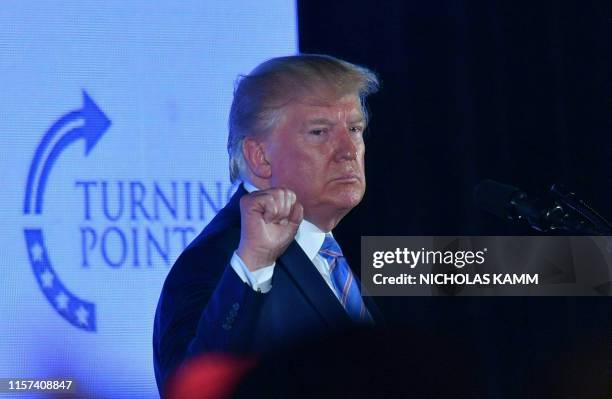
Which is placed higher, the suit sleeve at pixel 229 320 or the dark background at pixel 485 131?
the dark background at pixel 485 131

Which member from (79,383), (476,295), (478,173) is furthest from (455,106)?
(79,383)

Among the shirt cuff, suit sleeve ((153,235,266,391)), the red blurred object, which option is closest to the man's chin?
suit sleeve ((153,235,266,391))

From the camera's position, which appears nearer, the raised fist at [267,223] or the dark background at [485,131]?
the raised fist at [267,223]

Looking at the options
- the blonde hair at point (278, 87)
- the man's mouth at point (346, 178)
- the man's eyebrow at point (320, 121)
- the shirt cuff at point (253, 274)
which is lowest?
the shirt cuff at point (253, 274)

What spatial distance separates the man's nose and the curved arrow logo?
89 centimetres

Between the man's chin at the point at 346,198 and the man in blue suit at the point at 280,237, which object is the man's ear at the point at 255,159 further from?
the man's chin at the point at 346,198

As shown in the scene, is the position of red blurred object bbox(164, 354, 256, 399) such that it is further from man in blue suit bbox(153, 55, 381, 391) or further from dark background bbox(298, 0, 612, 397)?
dark background bbox(298, 0, 612, 397)

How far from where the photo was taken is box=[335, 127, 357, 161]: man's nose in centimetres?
216

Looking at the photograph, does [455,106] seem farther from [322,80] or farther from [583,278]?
[322,80]

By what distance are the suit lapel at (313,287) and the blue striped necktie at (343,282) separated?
0.50ft

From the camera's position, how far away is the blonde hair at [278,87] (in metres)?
2.11
